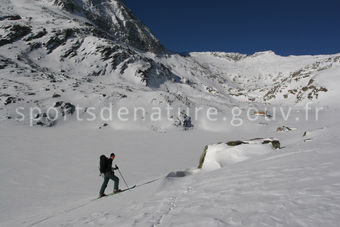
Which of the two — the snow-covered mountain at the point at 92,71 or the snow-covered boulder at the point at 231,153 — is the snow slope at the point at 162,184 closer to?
the snow-covered boulder at the point at 231,153

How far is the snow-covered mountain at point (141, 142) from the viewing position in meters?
3.50

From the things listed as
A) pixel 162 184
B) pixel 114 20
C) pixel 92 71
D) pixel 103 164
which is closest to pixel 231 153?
pixel 162 184

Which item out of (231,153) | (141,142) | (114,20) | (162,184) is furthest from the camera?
(114,20)

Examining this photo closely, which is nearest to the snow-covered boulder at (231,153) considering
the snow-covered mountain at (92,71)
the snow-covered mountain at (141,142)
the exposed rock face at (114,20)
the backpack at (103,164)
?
the snow-covered mountain at (141,142)

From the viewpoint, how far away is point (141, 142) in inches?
739

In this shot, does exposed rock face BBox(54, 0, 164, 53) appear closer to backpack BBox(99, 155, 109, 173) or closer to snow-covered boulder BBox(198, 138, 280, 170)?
snow-covered boulder BBox(198, 138, 280, 170)

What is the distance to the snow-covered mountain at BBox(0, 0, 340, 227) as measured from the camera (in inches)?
138

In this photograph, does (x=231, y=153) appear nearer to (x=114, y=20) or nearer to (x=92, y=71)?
(x=92, y=71)

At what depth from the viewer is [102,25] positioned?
7025 cm

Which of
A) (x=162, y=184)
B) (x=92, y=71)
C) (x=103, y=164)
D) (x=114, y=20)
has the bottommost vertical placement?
(x=162, y=184)

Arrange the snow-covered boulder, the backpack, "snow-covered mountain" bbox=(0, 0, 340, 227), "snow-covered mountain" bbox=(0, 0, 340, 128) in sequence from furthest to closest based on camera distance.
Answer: "snow-covered mountain" bbox=(0, 0, 340, 128) < the snow-covered boulder < the backpack < "snow-covered mountain" bbox=(0, 0, 340, 227)

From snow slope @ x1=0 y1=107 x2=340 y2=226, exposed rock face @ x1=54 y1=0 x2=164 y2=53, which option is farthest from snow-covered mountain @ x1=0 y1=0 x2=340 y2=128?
snow slope @ x1=0 y1=107 x2=340 y2=226

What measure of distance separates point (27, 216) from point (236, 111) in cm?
3060

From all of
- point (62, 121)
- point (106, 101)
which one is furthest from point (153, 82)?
point (62, 121)
